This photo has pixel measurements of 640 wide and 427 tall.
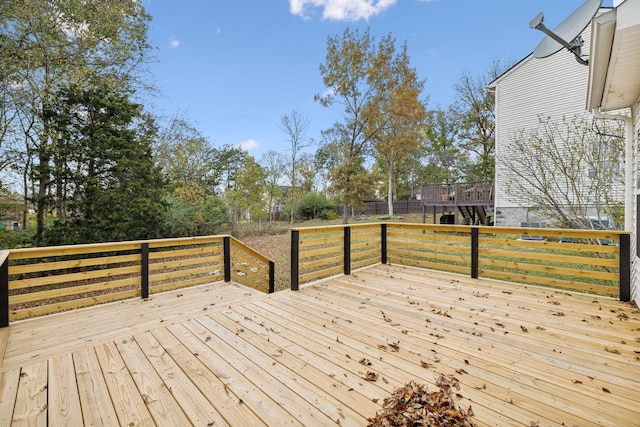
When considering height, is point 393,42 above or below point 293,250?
above

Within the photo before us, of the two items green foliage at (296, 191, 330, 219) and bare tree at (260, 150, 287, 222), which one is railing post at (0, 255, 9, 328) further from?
green foliage at (296, 191, 330, 219)

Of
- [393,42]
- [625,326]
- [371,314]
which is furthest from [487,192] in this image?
[371,314]

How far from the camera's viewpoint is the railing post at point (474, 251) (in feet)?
15.6

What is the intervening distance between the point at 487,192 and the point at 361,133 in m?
5.97

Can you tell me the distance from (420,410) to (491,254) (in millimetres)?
3774

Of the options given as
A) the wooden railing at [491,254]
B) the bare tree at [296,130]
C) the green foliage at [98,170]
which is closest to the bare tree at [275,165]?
the bare tree at [296,130]

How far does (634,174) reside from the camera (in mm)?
3797

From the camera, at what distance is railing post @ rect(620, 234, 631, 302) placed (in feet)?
11.9

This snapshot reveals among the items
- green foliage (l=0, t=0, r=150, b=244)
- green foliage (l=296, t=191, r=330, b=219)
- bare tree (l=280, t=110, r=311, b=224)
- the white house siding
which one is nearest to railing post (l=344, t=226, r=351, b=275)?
the white house siding

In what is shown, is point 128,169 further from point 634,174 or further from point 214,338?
point 634,174

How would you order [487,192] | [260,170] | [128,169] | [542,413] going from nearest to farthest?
[542,413]
[128,169]
[487,192]
[260,170]

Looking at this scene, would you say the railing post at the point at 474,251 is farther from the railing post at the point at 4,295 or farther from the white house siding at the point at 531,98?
the railing post at the point at 4,295

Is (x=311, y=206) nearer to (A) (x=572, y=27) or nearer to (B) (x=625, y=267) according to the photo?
(B) (x=625, y=267)

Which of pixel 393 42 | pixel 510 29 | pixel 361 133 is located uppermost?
pixel 393 42
